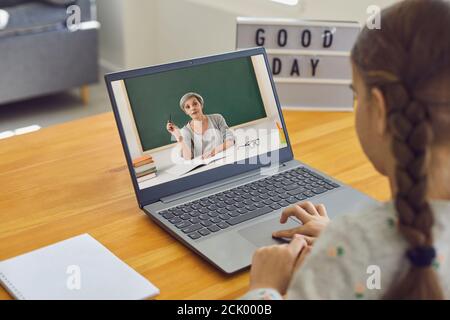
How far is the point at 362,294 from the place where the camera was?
30.7 inches

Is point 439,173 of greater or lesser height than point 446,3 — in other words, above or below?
below

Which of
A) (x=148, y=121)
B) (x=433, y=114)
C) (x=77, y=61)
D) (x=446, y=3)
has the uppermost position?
(x=446, y=3)

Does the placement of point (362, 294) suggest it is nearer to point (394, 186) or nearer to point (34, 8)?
point (394, 186)

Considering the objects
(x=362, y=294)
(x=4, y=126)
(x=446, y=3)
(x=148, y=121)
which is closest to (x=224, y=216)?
(x=148, y=121)

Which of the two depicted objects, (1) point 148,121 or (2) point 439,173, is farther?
(1) point 148,121

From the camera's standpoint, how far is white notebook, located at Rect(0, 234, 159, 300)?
899 millimetres

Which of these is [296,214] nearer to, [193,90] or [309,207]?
[309,207]

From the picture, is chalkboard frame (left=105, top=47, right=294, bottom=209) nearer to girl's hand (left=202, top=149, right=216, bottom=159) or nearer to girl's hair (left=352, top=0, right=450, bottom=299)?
girl's hand (left=202, top=149, right=216, bottom=159)

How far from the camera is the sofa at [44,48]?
3.10 meters

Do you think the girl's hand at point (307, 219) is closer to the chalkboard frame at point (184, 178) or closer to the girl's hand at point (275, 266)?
the girl's hand at point (275, 266)

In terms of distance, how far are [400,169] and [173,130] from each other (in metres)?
0.50

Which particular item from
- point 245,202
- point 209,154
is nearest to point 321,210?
point 245,202
